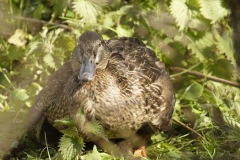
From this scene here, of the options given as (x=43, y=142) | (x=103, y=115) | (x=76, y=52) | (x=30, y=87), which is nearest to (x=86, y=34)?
(x=76, y=52)

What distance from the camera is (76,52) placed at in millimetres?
4508

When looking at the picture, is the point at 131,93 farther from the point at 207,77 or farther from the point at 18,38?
the point at 18,38

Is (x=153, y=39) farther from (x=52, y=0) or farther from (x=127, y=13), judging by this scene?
(x=52, y=0)

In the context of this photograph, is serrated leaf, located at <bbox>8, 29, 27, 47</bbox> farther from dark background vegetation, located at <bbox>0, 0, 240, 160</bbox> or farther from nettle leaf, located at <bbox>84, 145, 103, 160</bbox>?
nettle leaf, located at <bbox>84, 145, 103, 160</bbox>

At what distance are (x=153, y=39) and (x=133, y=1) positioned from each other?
1.71ft

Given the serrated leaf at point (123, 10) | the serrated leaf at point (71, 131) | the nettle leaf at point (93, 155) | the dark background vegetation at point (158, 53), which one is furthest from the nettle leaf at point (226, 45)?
the serrated leaf at point (71, 131)

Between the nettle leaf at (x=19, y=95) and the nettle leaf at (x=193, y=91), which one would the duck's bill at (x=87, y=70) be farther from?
the nettle leaf at (x=193, y=91)

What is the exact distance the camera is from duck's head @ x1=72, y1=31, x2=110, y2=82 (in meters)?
4.15

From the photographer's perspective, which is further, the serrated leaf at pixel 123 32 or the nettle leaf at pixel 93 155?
the serrated leaf at pixel 123 32

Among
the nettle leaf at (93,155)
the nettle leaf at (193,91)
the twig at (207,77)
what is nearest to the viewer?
the nettle leaf at (93,155)

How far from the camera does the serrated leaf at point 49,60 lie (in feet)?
17.8

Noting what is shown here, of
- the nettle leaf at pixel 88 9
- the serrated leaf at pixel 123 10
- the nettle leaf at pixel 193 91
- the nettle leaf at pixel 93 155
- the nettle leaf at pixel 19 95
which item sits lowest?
the nettle leaf at pixel 193 91

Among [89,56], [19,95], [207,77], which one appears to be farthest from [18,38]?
[207,77]

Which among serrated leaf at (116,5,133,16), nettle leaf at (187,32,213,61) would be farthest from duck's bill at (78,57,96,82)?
nettle leaf at (187,32,213,61)
